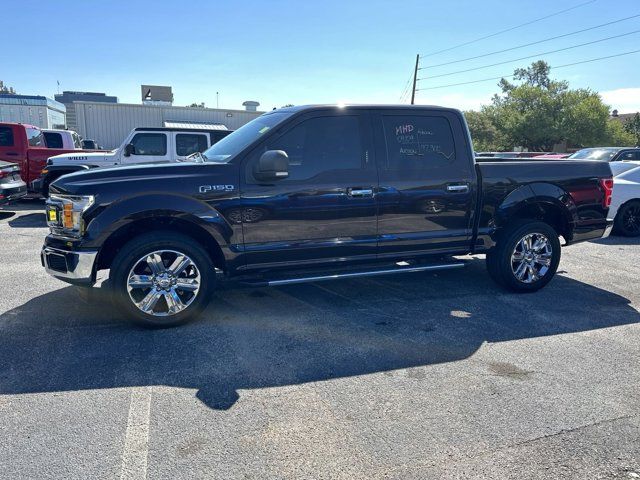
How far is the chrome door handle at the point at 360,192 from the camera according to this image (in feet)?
15.1

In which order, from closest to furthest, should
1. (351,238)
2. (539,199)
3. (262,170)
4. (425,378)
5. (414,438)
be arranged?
(414,438)
(425,378)
(262,170)
(351,238)
(539,199)

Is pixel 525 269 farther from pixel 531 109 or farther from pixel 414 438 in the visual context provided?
pixel 531 109

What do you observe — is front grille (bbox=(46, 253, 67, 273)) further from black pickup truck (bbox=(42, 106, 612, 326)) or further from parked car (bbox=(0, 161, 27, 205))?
parked car (bbox=(0, 161, 27, 205))

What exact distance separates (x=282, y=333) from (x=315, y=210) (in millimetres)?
1176

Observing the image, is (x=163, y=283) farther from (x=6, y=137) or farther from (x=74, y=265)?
(x=6, y=137)

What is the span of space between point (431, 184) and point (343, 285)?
1.58 meters

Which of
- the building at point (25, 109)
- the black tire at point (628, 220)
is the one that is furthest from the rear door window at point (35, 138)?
the building at point (25, 109)

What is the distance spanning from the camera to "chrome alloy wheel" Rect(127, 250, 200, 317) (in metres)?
4.13

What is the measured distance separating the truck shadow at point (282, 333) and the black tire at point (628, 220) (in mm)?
4399

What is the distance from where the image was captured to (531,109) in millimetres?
45625

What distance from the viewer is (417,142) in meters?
5.00

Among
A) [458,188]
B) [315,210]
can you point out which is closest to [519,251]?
[458,188]

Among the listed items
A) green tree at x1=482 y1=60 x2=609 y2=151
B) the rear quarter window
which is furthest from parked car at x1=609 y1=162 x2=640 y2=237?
green tree at x1=482 y1=60 x2=609 y2=151

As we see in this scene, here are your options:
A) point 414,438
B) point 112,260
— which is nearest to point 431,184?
point 414,438
